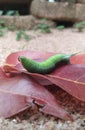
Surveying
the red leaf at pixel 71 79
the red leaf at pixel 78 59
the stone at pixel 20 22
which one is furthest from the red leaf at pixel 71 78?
the stone at pixel 20 22

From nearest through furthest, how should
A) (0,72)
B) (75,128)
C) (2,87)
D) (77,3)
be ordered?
1. (75,128)
2. (2,87)
3. (0,72)
4. (77,3)

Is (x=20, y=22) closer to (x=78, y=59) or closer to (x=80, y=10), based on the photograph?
(x=80, y=10)

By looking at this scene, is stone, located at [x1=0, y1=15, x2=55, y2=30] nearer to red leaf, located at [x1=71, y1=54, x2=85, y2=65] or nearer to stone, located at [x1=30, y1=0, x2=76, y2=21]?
stone, located at [x1=30, y1=0, x2=76, y2=21]

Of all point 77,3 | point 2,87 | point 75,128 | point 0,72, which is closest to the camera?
point 75,128

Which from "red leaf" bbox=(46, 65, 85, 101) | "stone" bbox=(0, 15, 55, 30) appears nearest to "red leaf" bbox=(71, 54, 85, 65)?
"red leaf" bbox=(46, 65, 85, 101)

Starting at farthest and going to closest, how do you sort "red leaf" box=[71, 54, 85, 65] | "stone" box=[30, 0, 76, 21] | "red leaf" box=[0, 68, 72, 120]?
1. "stone" box=[30, 0, 76, 21]
2. "red leaf" box=[71, 54, 85, 65]
3. "red leaf" box=[0, 68, 72, 120]

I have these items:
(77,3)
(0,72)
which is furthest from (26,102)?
(77,3)

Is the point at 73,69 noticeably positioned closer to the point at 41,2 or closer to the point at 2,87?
the point at 2,87

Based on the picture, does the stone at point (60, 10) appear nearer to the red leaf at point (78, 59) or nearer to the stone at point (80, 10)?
the stone at point (80, 10)
